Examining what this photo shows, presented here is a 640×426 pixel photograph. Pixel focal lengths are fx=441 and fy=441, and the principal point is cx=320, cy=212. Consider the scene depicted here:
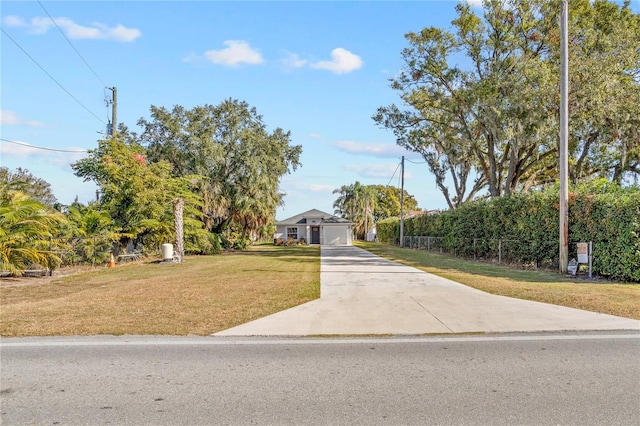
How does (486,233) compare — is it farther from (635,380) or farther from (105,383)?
(105,383)

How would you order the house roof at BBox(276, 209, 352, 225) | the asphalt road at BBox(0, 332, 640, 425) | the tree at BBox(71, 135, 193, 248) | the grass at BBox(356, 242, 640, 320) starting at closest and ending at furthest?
the asphalt road at BBox(0, 332, 640, 425) → the grass at BBox(356, 242, 640, 320) → the tree at BBox(71, 135, 193, 248) → the house roof at BBox(276, 209, 352, 225)

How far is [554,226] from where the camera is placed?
16.0 m

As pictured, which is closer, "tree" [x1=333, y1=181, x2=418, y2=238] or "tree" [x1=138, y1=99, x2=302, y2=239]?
"tree" [x1=138, y1=99, x2=302, y2=239]

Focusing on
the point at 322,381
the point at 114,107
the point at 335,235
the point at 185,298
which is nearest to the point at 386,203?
the point at 335,235

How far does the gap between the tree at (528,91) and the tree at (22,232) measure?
19639 millimetres

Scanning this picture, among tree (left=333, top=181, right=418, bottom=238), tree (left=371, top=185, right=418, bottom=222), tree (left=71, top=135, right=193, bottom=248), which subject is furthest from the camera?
tree (left=371, top=185, right=418, bottom=222)

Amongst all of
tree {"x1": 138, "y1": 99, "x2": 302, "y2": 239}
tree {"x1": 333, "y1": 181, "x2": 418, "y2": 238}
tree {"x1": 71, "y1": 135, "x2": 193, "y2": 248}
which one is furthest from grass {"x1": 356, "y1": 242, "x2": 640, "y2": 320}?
tree {"x1": 333, "y1": 181, "x2": 418, "y2": 238}

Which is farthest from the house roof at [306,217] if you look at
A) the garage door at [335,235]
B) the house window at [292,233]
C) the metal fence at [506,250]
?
the metal fence at [506,250]

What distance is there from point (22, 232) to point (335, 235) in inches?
1445

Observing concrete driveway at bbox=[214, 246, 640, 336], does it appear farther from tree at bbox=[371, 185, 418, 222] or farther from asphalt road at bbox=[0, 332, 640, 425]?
tree at bbox=[371, 185, 418, 222]

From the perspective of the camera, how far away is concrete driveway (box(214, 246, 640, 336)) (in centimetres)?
702

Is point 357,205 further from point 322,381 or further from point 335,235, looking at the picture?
point 322,381

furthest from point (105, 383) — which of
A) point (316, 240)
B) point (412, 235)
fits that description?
point (316, 240)

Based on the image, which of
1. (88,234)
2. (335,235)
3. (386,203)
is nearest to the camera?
(88,234)
